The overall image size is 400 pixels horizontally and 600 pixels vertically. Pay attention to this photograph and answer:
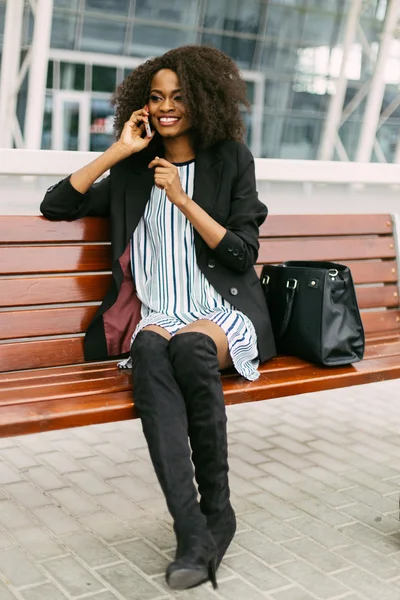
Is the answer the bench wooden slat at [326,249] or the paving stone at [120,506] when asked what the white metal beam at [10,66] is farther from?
the paving stone at [120,506]

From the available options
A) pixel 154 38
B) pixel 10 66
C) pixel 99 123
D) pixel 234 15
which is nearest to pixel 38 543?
pixel 10 66

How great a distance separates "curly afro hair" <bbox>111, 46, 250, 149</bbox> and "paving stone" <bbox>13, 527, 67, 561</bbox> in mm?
1473

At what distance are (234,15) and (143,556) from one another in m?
24.3

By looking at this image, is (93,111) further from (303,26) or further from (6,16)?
(303,26)

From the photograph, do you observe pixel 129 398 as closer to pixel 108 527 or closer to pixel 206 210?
pixel 108 527

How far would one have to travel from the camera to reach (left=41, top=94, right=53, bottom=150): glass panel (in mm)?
23062

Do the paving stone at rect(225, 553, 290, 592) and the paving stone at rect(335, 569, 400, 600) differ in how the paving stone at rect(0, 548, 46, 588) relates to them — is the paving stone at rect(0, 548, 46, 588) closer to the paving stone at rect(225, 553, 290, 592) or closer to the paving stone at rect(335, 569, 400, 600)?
the paving stone at rect(225, 553, 290, 592)

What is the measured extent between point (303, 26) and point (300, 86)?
175 centimetres

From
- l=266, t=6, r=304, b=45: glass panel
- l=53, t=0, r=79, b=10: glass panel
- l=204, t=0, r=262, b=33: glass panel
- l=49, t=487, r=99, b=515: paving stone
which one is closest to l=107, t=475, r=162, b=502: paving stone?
l=49, t=487, r=99, b=515: paving stone

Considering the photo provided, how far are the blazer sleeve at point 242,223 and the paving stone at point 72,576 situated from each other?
115 cm

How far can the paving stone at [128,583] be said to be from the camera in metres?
2.59

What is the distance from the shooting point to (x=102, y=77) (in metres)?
23.3

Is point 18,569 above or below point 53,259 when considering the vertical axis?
below

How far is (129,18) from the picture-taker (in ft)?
77.5
